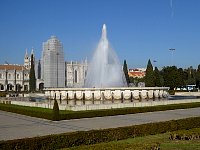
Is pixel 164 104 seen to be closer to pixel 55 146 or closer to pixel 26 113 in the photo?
pixel 26 113

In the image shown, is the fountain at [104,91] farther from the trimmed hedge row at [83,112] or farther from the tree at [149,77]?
the tree at [149,77]

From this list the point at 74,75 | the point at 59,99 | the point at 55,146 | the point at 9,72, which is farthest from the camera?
the point at 74,75

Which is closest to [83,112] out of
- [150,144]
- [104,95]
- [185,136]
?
[185,136]

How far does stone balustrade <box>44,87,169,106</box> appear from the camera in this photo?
25.3m

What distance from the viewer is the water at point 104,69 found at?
31.4 meters

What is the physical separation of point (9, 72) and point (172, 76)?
5180 cm

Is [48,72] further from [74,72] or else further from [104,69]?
[104,69]

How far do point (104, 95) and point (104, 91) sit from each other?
1.05 feet

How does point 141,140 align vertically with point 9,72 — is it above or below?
below

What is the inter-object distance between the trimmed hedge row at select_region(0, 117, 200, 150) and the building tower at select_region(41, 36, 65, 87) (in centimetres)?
6515

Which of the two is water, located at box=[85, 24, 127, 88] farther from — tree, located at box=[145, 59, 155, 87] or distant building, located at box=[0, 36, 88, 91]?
distant building, located at box=[0, 36, 88, 91]

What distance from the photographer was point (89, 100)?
2566cm

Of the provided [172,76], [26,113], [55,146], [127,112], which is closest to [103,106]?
[127,112]

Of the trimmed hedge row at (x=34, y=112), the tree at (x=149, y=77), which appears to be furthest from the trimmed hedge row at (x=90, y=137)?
the tree at (x=149, y=77)
